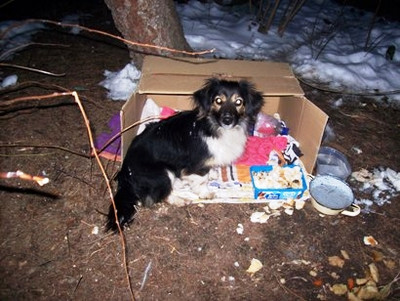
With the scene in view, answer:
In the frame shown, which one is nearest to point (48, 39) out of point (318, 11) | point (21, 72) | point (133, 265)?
point (21, 72)

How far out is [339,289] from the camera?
99.3 inches

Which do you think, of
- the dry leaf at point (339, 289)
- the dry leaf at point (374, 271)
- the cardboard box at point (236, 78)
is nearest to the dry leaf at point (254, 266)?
the dry leaf at point (339, 289)

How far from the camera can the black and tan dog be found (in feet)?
9.26

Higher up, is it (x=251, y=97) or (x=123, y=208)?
(x=251, y=97)

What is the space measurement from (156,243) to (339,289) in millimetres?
1597

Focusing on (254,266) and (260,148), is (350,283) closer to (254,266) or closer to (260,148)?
(254,266)

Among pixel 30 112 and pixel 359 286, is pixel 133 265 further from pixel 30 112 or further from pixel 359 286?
pixel 30 112

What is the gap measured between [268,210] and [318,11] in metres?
6.98

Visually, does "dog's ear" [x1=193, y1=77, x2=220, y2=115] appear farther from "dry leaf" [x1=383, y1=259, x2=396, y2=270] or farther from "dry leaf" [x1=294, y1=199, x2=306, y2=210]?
"dry leaf" [x1=383, y1=259, x2=396, y2=270]

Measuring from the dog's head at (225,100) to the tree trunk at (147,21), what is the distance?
167cm

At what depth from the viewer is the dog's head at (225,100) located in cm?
281

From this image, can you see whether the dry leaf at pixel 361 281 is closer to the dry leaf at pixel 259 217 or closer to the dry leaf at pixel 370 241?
the dry leaf at pixel 370 241

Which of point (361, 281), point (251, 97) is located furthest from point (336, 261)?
point (251, 97)

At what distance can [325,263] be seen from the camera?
2723mm
